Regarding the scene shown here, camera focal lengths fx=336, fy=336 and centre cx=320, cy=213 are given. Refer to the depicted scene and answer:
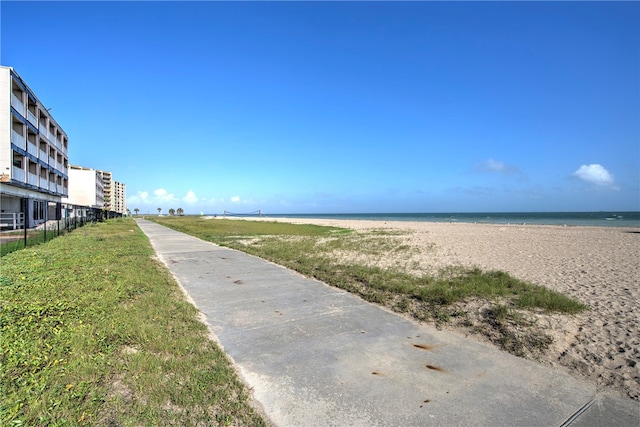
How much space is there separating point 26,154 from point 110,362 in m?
35.4

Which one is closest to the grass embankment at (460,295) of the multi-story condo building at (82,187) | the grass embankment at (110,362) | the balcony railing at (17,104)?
the grass embankment at (110,362)

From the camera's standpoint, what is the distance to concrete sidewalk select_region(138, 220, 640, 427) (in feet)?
9.62

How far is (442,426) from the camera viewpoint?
278 centimetres

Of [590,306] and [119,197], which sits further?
[119,197]

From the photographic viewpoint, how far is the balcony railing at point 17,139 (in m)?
26.4

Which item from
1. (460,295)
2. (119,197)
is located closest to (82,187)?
(460,295)

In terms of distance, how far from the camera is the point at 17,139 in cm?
2734

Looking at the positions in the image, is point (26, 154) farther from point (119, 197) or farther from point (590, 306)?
point (119, 197)

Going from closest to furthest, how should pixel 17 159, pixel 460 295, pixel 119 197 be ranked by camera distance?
pixel 460 295 < pixel 17 159 < pixel 119 197

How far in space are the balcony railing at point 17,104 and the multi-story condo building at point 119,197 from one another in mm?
119462

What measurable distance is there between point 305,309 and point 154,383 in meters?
3.09

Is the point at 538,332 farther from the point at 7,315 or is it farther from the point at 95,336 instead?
the point at 7,315

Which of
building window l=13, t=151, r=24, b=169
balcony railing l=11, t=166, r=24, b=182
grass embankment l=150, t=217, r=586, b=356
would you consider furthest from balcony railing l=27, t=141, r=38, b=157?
grass embankment l=150, t=217, r=586, b=356

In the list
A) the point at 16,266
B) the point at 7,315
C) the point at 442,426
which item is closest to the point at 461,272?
the point at 442,426
